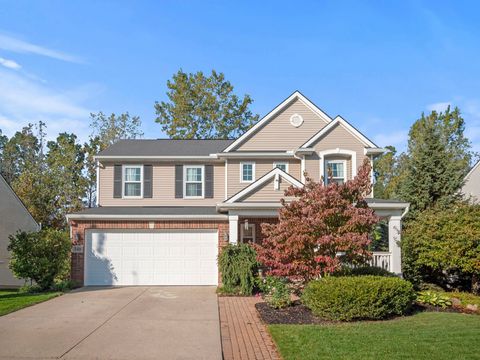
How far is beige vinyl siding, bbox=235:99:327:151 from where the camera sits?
21.1 m

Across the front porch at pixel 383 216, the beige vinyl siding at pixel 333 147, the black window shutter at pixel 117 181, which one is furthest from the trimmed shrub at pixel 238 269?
the black window shutter at pixel 117 181

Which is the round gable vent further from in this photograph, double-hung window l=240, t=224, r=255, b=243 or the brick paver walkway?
the brick paver walkway

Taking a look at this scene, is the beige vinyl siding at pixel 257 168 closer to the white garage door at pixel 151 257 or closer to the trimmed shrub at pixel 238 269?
the white garage door at pixel 151 257

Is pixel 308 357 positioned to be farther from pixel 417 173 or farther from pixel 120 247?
pixel 417 173

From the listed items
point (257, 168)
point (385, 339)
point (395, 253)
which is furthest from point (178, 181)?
point (385, 339)

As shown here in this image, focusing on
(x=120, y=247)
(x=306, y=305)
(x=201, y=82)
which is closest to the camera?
(x=306, y=305)

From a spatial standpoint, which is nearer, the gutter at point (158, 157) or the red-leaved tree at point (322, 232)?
the red-leaved tree at point (322, 232)

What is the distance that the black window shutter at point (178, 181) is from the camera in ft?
68.8

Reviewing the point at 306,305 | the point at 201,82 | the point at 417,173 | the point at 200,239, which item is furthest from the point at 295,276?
the point at 201,82

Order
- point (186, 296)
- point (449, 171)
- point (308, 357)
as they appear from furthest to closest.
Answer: point (449, 171) → point (186, 296) → point (308, 357)

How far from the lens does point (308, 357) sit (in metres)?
7.79

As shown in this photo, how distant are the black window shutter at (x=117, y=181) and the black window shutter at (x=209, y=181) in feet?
12.2

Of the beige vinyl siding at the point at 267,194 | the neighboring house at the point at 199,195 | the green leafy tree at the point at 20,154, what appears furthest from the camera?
the green leafy tree at the point at 20,154

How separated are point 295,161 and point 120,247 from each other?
802 cm
